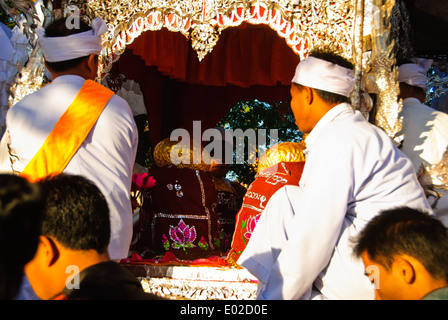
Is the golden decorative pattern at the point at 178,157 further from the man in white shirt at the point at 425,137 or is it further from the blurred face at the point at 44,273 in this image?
the blurred face at the point at 44,273

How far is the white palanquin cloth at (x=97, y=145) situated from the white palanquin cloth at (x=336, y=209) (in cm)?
67

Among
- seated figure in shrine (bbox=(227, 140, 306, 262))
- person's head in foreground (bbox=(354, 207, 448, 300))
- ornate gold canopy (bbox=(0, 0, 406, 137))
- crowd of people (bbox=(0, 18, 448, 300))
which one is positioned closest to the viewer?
crowd of people (bbox=(0, 18, 448, 300))

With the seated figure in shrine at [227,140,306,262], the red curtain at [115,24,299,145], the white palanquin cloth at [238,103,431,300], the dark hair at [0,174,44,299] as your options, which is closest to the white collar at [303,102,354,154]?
the white palanquin cloth at [238,103,431,300]

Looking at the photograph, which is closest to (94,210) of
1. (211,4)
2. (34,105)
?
(34,105)

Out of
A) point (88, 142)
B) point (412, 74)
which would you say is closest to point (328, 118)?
point (88, 142)

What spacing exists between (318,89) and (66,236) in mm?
1672

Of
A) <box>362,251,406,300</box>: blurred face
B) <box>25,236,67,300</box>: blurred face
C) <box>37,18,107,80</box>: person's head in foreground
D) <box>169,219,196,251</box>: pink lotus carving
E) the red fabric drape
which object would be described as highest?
the red fabric drape

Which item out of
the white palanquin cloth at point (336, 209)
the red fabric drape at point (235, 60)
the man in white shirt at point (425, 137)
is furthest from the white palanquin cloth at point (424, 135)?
the red fabric drape at point (235, 60)

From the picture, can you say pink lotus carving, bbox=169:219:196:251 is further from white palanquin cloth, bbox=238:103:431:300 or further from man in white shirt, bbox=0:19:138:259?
white palanquin cloth, bbox=238:103:431:300

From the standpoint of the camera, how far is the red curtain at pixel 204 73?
19.0ft

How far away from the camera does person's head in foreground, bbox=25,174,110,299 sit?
4.71 ft

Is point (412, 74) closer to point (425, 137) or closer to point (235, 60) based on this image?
point (425, 137)

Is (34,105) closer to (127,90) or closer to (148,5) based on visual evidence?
(148,5)

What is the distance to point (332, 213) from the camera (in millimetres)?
2197
